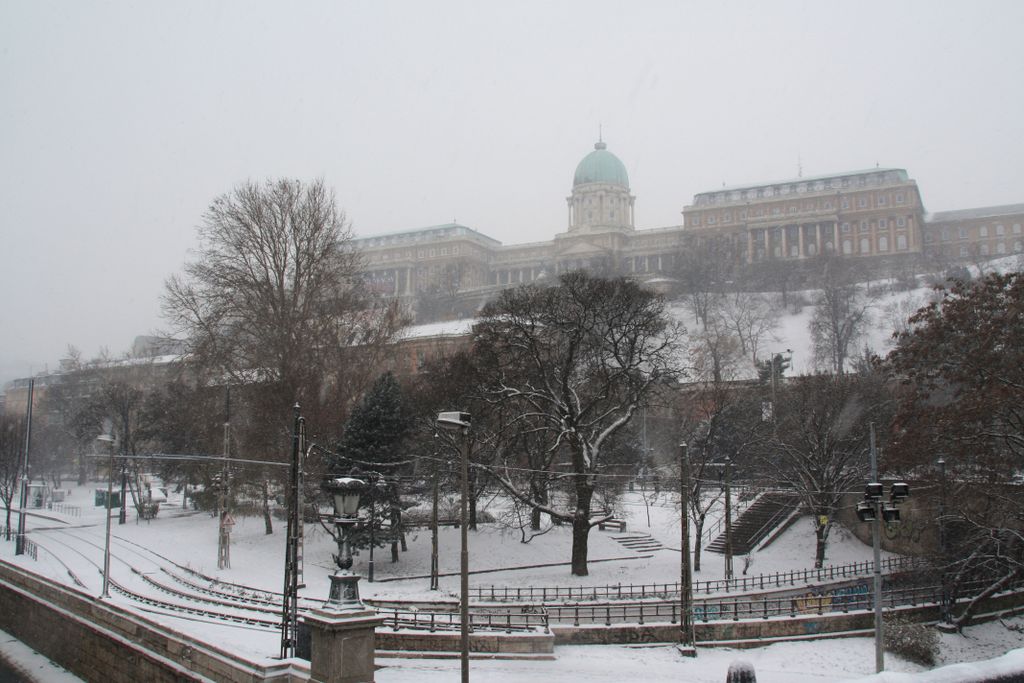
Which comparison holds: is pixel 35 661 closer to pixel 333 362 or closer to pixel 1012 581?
pixel 333 362

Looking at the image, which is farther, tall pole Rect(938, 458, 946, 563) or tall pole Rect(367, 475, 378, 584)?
tall pole Rect(367, 475, 378, 584)

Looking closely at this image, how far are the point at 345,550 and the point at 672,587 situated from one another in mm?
23714

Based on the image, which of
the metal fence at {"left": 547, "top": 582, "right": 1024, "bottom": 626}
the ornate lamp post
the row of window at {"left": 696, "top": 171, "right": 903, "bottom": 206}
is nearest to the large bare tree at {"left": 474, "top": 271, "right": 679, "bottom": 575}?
the metal fence at {"left": 547, "top": 582, "right": 1024, "bottom": 626}

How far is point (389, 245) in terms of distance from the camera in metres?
184

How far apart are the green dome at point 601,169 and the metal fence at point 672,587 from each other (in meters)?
137

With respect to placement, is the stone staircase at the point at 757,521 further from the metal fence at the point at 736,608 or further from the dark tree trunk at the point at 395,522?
Result: the dark tree trunk at the point at 395,522

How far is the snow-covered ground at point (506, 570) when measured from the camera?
22250 mm

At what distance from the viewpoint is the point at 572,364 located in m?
37.8

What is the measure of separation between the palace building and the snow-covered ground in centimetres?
8532

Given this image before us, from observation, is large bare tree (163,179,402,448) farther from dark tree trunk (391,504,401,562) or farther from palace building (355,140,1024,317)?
palace building (355,140,1024,317)

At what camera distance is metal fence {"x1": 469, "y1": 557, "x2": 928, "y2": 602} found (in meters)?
31.8

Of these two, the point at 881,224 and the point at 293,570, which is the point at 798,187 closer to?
the point at 881,224

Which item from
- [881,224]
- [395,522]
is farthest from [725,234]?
[395,522]

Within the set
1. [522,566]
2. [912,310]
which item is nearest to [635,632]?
[522,566]
